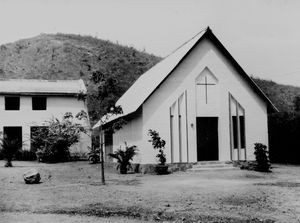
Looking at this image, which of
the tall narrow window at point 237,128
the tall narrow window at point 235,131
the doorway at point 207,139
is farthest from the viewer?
the doorway at point 207,139

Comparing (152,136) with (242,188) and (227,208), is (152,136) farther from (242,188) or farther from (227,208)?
(227,208)

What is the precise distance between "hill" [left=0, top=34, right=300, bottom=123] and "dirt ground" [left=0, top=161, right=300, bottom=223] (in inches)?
1432

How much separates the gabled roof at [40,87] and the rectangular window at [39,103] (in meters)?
0.74

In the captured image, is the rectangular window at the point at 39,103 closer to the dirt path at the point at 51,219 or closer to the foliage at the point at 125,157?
the foliage at the point at 125,157

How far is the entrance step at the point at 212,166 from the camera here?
2059cm

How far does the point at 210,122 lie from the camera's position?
22.2 meters

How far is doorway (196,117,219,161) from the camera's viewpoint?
22109mm

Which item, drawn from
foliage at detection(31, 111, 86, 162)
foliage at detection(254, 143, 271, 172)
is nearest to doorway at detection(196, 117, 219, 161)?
foliage at detection(254, 143, 271, 172)

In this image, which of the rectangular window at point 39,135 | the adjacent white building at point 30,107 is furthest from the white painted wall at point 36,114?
the rectangular window at point 39,135

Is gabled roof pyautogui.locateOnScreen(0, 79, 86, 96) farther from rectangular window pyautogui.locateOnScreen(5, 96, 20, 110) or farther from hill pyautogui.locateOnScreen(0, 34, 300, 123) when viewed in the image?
hill pyautogui.locateOnScreen(0, 34, 300, 123)

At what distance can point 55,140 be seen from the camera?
29.2 m

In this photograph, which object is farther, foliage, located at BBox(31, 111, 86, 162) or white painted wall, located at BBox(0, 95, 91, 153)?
white painted wall, located at BBox(0, 95, 91, 153)

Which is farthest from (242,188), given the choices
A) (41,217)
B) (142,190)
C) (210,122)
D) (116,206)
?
(210,122)

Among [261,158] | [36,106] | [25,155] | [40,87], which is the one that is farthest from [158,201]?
[40,87]
